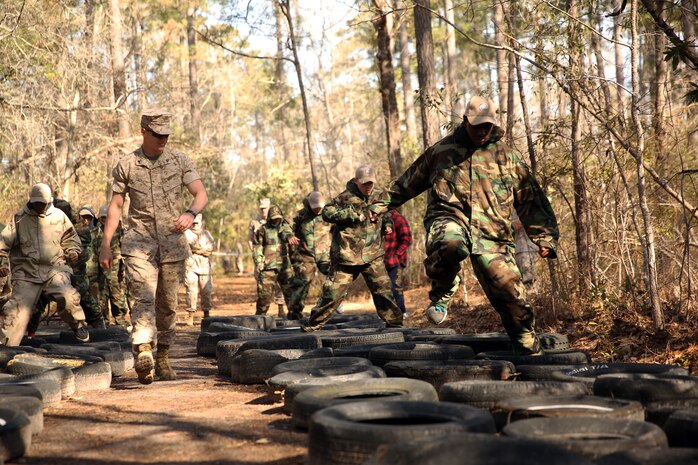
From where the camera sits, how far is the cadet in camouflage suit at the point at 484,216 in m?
6.36

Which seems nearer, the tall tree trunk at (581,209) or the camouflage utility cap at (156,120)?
the camouflage utility cap at (156,120)

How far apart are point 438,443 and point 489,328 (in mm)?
8326

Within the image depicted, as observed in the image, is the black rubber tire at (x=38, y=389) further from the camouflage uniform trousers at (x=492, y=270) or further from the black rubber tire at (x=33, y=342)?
the black rubber tire at (x=33, y=342)

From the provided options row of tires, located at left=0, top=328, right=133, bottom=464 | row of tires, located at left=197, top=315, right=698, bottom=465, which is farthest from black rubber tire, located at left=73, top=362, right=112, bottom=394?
row of tires, located at left=197, top=315, right=698, bottom=465

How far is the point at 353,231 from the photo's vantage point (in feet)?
32.8

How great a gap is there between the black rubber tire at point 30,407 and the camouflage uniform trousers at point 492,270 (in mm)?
2984

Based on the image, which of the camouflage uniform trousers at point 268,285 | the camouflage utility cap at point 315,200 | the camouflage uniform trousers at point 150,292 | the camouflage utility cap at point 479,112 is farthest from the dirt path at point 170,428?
the camouflage uniform trousers at point 268,285

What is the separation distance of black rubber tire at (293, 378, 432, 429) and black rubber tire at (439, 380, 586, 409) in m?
0.15

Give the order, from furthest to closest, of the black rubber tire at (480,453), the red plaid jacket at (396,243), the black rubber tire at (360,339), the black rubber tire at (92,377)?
1. the red plaid jacket at (396,243)
2. the black rubber tire at (360,339)
3. the black rubber tire at (92,377)
4. the black rubber tire at (480,453)

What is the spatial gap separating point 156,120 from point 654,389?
14.3ft

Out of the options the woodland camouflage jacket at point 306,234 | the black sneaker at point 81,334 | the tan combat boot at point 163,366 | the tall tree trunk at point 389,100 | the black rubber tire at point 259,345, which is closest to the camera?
the tan combat boot at point 163,366

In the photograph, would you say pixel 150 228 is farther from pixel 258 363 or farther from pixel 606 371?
pixel 606 371

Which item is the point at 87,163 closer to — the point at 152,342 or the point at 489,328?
the point at 489,328

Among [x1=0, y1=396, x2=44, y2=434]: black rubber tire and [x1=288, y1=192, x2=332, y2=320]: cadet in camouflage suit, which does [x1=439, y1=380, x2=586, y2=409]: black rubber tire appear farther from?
[x1=288, y1=192, x2=332, y2=320]: cadet in camouflage suit
